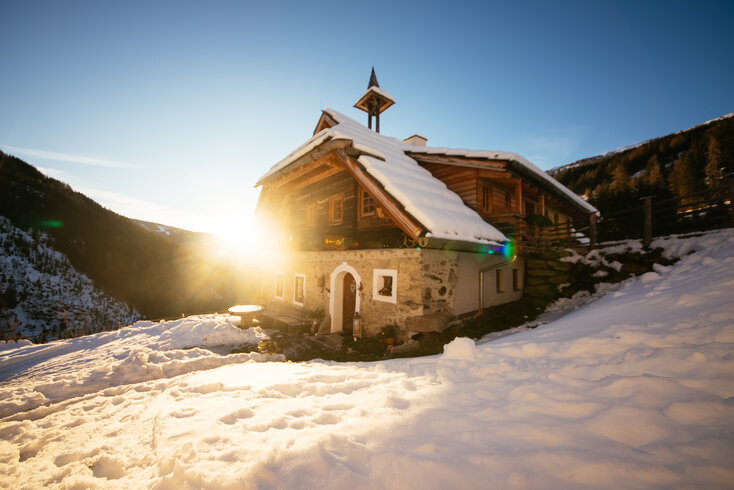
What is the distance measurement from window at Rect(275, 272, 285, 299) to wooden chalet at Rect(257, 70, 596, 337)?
0.33ft

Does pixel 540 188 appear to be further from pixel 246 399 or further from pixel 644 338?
pixel 246 399

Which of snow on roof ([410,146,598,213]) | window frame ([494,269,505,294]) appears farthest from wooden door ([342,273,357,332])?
snow on roof ([410,146,598,213])

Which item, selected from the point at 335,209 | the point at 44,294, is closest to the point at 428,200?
the point at 335,209

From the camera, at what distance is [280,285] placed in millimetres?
13242

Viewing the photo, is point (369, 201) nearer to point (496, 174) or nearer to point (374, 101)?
point (496, 174)

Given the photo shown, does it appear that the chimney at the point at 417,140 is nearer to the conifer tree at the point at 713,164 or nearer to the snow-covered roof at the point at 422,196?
the snow-covered roof at the point at 422,196

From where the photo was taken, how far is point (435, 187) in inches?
371

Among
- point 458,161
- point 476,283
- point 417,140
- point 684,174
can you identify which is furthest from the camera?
point 684,174

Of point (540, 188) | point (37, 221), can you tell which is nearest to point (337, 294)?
point (540, 188)

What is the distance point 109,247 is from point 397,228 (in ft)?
83.8

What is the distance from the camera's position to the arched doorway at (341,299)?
386 inches

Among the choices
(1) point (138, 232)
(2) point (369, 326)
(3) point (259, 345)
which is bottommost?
(3) point (259, 345)

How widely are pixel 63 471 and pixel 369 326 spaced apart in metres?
6.78

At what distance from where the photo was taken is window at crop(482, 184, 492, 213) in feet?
33.2
